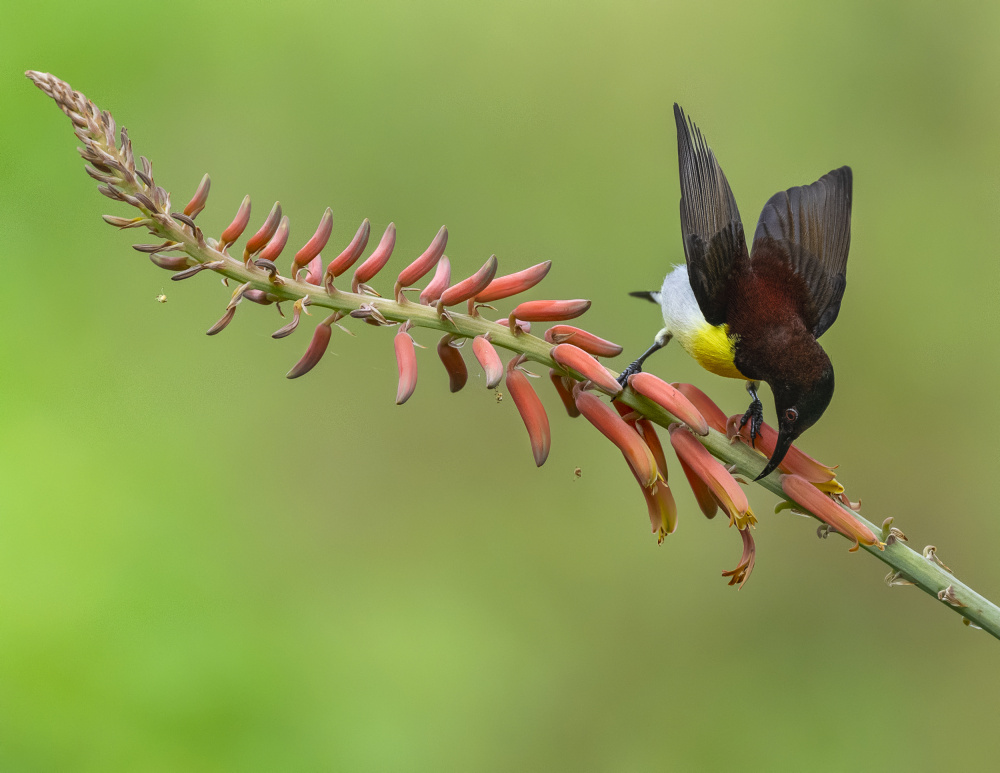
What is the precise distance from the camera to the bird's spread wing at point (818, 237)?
1599mm

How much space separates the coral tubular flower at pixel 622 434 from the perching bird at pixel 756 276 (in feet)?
0.92

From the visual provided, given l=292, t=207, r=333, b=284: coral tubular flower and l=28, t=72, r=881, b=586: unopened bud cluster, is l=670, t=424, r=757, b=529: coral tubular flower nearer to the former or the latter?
l=28, t=72, r=881, b=586: unopened bud cluster

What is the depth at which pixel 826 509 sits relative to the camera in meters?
1.10

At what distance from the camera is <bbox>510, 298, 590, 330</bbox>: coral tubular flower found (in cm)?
111

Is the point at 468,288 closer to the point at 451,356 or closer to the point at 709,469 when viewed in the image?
the point at 451,356

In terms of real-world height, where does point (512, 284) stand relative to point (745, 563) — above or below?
above

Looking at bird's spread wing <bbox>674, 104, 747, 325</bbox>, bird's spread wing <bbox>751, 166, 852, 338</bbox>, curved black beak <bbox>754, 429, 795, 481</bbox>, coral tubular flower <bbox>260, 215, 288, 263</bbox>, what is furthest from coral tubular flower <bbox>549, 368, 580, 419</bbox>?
bird's spread wing <bbox>751, 166, 852, 338</bbox>

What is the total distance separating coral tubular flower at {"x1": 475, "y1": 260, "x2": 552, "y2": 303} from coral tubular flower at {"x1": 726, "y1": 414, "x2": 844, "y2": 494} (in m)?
0.31

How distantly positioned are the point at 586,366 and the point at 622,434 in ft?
0.34

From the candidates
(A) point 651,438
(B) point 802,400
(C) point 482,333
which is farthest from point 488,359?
(B) point 802,400

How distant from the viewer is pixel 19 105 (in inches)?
104

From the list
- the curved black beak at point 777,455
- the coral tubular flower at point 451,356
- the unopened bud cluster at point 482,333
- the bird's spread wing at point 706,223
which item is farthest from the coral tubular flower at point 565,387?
the bird's spread wing at point 706,223

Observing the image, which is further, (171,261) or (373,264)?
(373,264)

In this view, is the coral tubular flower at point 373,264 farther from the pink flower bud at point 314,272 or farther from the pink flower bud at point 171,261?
the pink flower bud at point 171,261
